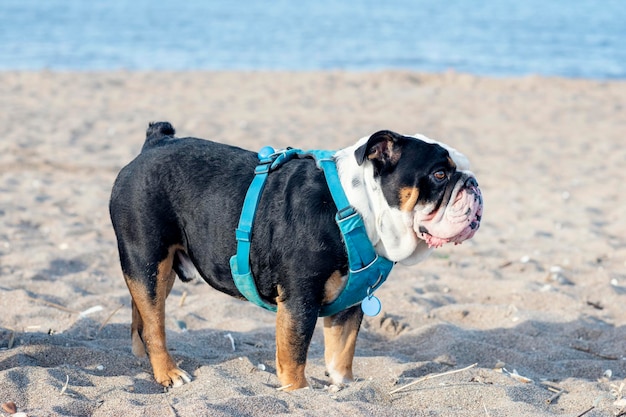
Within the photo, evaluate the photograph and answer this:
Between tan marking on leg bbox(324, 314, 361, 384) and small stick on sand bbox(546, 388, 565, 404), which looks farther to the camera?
tan marking on leg bbox(324, 314, 361, 384)

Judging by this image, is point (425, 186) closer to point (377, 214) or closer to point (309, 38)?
point (377, 214)

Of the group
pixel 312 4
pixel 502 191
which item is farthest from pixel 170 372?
pixel 312 4

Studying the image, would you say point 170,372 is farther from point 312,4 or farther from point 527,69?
point 312,4

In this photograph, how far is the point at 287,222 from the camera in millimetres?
4020

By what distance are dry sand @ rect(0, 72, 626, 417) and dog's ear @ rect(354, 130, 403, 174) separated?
1.15m

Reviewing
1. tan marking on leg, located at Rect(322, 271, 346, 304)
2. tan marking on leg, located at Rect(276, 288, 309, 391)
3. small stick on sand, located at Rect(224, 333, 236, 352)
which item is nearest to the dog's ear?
tan marking on leg, located at Rect(322, 271, 346, 304)

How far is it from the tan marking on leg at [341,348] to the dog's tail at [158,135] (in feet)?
4.60

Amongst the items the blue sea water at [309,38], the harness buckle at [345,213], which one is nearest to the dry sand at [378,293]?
the harness buckle at [345,213]

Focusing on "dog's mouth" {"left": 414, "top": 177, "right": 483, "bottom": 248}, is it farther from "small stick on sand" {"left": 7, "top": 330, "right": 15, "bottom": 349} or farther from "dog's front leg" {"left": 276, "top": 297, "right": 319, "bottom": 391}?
"small stick on sand" {"left": 7, "top": 330, "right": 15, "bottom": 349}

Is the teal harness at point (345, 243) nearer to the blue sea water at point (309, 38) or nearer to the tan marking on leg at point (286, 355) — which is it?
the tan marking on leg at point (286, 355)

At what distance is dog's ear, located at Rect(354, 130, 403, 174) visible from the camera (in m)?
3.90

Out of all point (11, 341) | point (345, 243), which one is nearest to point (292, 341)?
point (345, 243)

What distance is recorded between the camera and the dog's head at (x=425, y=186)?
3.87 m

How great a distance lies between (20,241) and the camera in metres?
7.08
